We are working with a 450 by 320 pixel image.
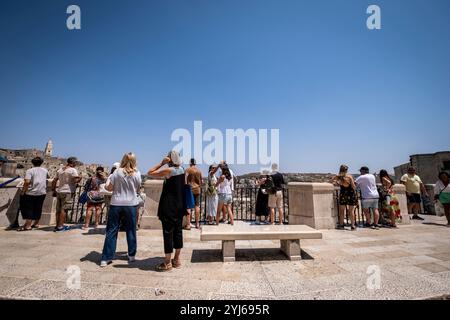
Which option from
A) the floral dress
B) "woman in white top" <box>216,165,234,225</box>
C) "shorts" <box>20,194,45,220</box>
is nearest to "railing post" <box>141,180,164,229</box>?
"woman in white top" <box>216,165,234,225</box>

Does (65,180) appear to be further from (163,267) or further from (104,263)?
(163,267)

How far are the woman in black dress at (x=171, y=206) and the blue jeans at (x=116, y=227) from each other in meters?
0.69

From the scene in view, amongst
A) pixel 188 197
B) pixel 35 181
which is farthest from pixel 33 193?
pixel 188 197

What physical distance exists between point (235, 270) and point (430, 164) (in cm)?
3766

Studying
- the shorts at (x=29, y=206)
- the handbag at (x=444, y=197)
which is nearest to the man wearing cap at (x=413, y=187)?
the handbag at (x=444, y=197)

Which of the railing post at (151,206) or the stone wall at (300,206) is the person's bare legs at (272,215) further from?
the railing post at (151,206)

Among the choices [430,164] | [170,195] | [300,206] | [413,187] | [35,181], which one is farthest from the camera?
[430,164]

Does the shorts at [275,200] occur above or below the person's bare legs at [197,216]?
above

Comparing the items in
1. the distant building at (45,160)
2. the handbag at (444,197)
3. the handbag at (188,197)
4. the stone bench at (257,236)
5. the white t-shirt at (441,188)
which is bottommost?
the stone bench at (257,236)

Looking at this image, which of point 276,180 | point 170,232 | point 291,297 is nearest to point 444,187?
point 276,180

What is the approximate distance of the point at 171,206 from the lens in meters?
3.59

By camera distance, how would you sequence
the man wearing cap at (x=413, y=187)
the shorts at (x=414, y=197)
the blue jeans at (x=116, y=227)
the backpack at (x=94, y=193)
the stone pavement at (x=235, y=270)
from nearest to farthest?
the stone pavement at (x=235, y=270) < the blue jeans at (x=116, y=227) < the backpack at (x=94, y=193) < the man wearing cap at (x=413, y=187) < the shorts at (x=414, y=197)

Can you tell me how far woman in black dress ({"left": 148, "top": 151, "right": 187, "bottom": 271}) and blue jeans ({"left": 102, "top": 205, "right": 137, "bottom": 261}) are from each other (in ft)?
2.27

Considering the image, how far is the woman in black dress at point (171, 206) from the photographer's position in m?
3.54
